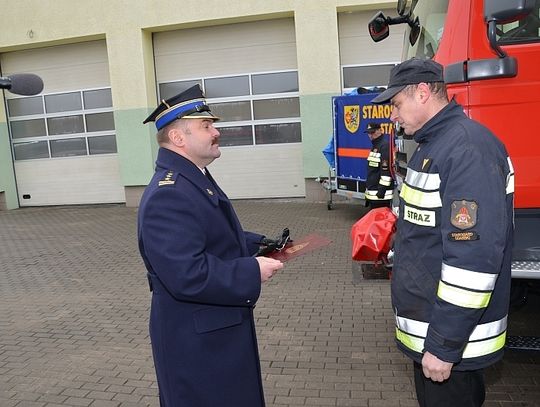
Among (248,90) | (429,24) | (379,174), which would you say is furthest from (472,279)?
(248,90)

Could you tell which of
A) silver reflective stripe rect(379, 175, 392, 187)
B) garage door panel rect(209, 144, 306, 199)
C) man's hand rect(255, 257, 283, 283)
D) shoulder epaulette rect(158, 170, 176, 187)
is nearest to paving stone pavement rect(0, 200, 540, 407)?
silver reflective stripe rect(379, 175, 392, 187)

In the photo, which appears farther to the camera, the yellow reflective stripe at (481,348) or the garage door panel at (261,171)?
the garage door panel at (261,171)

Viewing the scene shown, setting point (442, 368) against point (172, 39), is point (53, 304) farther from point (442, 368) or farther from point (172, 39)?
point (172, 39)

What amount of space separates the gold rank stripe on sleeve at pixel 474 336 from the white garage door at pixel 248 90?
414 inches

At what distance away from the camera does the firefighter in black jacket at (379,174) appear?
714cm

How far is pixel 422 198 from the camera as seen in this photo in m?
2.15

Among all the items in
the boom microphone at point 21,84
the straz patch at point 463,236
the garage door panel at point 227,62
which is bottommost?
the straz patch at point 463,236

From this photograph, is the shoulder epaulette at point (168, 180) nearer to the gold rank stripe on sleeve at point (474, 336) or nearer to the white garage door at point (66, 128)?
the gold rank stripe on sleeve at point (474, 336)

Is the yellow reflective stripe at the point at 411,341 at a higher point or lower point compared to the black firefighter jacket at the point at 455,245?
lower

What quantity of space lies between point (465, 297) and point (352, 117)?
780 centimetres

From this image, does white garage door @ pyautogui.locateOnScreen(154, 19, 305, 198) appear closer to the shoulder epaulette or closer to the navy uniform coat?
the navy uniform coat

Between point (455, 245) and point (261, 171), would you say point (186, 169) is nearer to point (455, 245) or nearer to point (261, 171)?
point (455, 245)

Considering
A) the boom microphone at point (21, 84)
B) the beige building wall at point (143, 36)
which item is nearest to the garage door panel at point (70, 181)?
the beige building wall at point (143, 36)

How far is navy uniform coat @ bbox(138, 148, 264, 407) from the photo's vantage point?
209 centimetres
